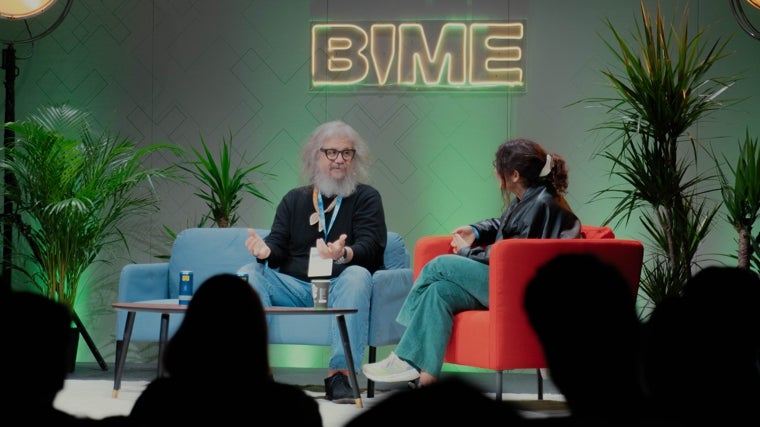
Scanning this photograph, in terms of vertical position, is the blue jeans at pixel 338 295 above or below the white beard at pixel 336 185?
below

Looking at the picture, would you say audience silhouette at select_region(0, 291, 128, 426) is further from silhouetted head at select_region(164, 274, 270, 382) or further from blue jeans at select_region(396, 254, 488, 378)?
blue jeans at select_region(396, 254, 488, 378)

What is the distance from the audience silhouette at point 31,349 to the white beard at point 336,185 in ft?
12.8

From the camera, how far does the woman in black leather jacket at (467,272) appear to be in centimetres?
383

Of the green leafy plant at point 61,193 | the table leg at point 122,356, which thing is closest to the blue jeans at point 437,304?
the table leg at point 122,356

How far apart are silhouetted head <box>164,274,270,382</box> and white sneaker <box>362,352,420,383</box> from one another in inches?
117

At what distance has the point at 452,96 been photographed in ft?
19.4

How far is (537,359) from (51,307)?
2.93 m

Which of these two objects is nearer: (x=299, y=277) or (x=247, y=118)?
(x=299, y=277)

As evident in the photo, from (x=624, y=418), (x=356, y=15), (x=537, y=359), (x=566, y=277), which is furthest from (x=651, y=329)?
(x=356, y=15)

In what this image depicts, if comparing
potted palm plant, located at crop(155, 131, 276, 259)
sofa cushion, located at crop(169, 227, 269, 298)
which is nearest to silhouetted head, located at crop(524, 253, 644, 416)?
sofa cushion, located at crop(169, 227, 269, 298)

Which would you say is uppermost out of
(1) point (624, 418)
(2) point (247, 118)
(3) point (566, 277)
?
(2) point (247, 118)

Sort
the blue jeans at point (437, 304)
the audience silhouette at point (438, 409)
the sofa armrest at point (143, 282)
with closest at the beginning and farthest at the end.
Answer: the audience silhouette at point (438, 409), the blue jeans at point (437, 304), the sofa armrest at point (143, 282)

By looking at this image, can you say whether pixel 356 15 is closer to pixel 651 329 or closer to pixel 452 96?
pixel 452 96

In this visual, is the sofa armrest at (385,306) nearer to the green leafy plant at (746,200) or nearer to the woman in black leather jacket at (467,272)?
the woman in black leather jacket at (467,272)
